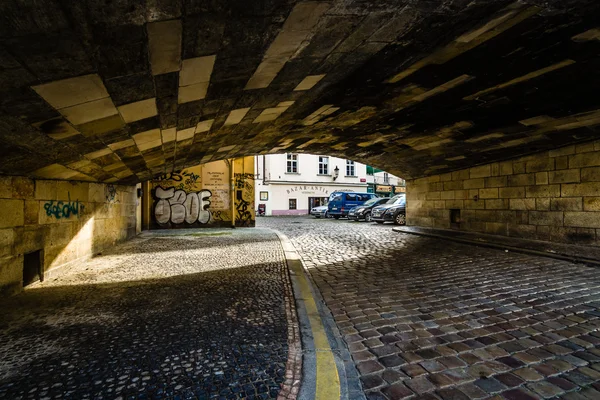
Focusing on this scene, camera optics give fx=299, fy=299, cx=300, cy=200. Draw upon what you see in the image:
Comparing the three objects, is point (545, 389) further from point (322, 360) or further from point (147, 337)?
point (147, 337)

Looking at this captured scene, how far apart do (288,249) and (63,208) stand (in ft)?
17.4

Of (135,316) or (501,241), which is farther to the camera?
(501,241)

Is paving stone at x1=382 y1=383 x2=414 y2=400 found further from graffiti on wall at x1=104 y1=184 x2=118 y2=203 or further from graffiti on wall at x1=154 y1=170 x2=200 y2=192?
graffiti on wall at x1=154 y1=170 x2=200 y2=192

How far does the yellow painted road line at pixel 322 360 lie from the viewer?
2189mm

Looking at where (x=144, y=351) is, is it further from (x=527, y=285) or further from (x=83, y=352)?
(x=527, y=285)

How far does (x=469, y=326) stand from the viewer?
3.36m

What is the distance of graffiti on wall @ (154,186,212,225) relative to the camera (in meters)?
15.4

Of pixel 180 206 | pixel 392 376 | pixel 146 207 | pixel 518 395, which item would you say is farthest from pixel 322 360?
pixel 146 207

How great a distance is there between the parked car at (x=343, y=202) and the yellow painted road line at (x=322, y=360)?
779 inches

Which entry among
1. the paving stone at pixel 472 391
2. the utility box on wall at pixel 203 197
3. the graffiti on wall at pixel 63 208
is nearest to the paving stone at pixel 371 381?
the paving stone at pixel 472 391

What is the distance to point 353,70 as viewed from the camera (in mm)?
3928

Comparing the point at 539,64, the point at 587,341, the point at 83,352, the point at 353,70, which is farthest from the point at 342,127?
the point at 83,352

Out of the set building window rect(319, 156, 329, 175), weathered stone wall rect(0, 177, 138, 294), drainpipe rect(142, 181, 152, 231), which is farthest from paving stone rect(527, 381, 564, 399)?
building window rect(319, 156, 329, 175)

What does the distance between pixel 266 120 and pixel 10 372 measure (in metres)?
4.82
